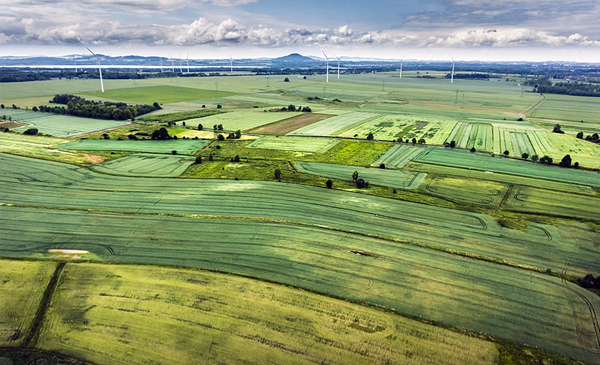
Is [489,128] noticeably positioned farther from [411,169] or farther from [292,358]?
[292,358]

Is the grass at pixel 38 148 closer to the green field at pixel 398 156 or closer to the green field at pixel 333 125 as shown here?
the green field at pixel 333 125

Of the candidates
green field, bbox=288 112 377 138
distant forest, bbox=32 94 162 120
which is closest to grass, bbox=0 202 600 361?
green field, bbox=288 112 377 138

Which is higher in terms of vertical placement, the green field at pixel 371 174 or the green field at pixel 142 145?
the green field at pixel 142 145

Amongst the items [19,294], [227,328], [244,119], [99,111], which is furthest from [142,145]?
[227,328]

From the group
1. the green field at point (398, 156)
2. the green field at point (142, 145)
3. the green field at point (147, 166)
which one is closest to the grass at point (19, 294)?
the green field at point (147, 166)

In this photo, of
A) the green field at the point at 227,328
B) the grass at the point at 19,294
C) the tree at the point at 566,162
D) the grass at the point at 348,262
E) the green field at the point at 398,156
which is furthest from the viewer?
the green field at the point at 398,156
